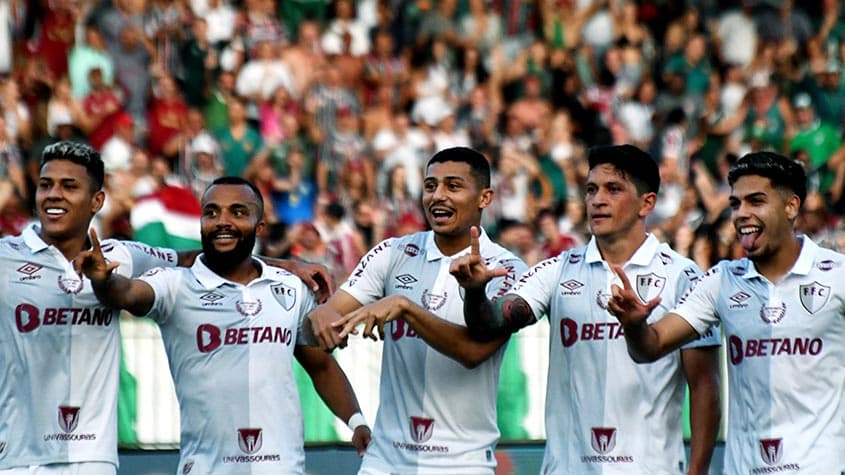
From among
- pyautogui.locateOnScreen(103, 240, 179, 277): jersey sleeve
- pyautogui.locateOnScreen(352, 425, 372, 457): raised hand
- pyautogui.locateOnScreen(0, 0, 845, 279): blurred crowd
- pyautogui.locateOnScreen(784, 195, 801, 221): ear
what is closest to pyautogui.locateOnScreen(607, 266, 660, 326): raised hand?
pyautogui.locateOnScreen(784, 195, 801, 221): ear

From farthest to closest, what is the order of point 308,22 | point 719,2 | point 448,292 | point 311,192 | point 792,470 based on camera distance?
point 719,2 < point 308,22 < point 311,192 < point 448,292 < point 792,470

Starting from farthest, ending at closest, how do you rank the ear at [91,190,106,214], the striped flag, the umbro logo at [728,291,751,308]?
the striped flag < the ear at [91,190,106,214] < the umbro logo at [728,291,751,308]

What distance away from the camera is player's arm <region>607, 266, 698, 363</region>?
9273mm

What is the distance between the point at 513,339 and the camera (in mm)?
13523

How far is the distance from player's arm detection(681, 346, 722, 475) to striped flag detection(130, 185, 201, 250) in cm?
669

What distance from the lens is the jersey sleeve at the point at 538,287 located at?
10156mm

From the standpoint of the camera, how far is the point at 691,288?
10.0 m

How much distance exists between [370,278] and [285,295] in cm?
48

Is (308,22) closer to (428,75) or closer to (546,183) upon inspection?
(428,75)

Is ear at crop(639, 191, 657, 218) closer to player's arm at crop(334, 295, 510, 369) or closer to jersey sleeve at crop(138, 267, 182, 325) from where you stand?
player's arm at crop(334, 295, 510, 369)

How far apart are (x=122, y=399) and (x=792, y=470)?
5261mm

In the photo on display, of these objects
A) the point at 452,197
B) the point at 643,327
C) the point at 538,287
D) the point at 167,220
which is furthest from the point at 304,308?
the point at 167,220

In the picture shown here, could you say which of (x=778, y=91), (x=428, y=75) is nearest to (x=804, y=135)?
(x=778, y=91)

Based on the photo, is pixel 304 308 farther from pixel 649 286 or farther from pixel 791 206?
pixel 791 206
